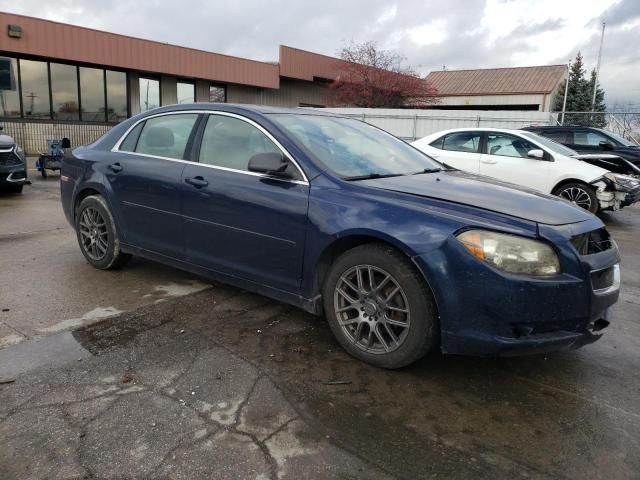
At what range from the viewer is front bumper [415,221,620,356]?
2.77m

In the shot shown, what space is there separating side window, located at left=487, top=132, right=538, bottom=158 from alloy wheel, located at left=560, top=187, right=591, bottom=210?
0.92 m

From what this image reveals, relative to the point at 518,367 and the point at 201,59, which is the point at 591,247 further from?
the point at 201,59

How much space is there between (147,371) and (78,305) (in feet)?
4.64

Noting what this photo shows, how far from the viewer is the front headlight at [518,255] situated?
2793 millimetres

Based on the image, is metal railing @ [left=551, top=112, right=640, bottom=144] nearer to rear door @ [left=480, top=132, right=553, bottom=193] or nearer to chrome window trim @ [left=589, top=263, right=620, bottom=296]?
rear door @ [left=480, top=132, right=553, bottom=193]

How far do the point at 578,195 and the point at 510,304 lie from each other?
6971mm

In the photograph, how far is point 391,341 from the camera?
318 centimetres

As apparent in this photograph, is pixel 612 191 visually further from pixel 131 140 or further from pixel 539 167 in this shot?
pixel 131 140

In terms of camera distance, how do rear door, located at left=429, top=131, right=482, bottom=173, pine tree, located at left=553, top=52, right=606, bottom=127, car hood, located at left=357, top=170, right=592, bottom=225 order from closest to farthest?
1. car hood, located at left=357, top=170, right=592, bottom=225
2. rear door, located at left=429, top=131, right=482, bottom=173
3. pine tree, located at left=553, top=52, right=606, bottom=127

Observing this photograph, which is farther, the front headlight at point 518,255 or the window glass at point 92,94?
the window glass at point 92,94

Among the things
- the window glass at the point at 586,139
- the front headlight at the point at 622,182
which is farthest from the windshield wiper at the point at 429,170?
the window glass at the point at 586,139

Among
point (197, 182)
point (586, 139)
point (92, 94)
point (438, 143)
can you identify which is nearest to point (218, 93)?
point (92, 94)

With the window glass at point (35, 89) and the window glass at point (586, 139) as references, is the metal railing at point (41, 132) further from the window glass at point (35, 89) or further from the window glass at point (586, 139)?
the window glass at point (586, 139)

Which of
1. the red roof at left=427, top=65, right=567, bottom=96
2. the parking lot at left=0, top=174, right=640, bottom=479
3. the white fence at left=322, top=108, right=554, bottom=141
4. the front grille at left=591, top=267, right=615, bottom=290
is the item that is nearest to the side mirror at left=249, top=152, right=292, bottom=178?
the parking lot at left=0, top=174, right=640, bottom=479
